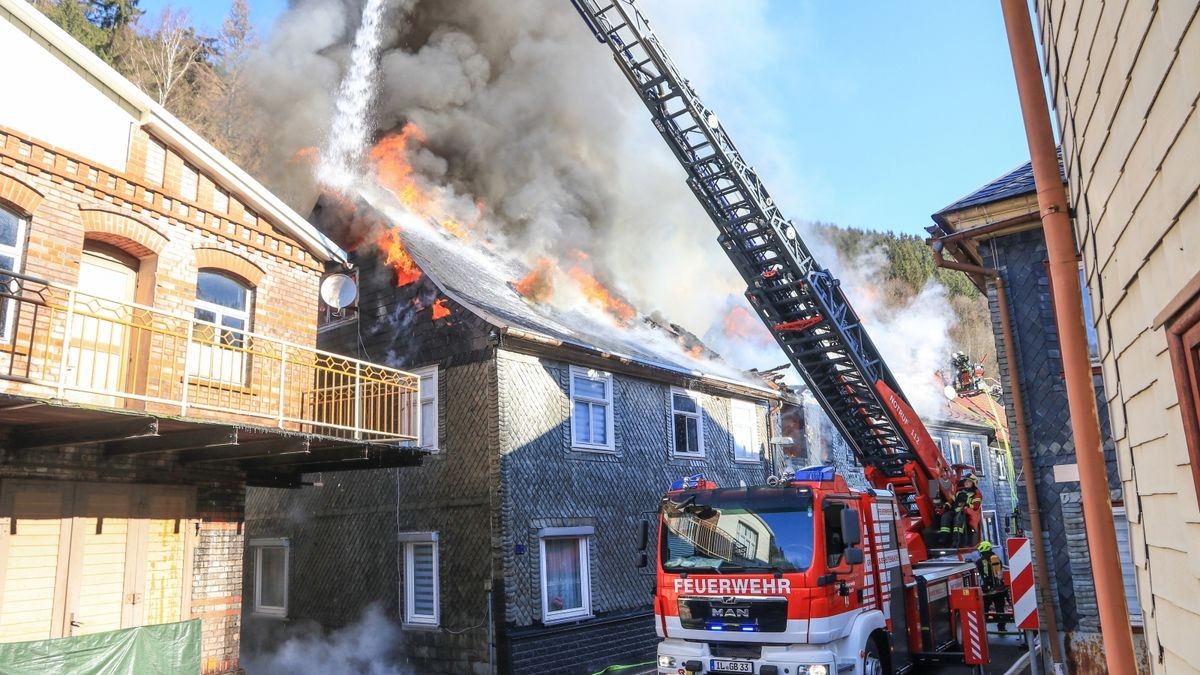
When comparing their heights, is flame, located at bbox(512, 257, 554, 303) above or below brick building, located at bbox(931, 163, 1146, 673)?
above

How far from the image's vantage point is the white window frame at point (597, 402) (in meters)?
15.3

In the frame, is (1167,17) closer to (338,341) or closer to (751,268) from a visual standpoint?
(751,268)

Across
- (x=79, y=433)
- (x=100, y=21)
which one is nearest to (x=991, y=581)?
(x=79, y=433)

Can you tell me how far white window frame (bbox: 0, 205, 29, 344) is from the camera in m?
8.65

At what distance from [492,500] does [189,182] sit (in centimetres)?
640

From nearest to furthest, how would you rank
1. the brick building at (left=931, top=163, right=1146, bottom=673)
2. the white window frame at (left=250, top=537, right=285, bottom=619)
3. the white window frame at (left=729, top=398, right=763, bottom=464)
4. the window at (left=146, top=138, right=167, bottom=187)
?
the brick building at (left=931, top=163, right=1146, bottom=673)
the window at (left=146, top=138, right=167, bottom=187)
the white window frame at (left=250, top=537, right=285, bottom=619)
the white window frame at (left=729, top=398, right=763, bottom=464)

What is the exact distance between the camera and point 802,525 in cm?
893

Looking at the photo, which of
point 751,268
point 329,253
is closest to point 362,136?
point 329,253

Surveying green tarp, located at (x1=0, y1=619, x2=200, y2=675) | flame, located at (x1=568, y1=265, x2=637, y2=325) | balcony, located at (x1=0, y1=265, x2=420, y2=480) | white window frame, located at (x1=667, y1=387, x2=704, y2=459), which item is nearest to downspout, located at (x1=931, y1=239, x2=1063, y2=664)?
balcony, located at (x1=0, y1=265, x2=420, y2=480)

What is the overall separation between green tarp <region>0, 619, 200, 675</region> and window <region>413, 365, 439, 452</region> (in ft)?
18.0

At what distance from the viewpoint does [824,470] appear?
30.9 ft

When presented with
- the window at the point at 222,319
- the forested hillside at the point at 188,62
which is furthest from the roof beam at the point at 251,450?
the forested hillside at the point at 188,62

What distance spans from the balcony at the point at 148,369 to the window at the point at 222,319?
0.03 metres

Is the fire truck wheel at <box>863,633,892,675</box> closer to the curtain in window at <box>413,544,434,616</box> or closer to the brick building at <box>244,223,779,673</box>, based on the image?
the brick building at <box>244,223,779,673</box>
